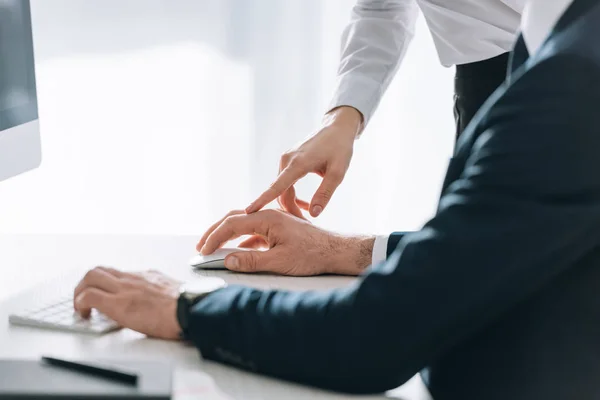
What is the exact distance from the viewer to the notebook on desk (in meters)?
0.79

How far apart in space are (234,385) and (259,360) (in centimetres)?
4

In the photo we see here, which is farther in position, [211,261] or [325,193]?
[325,193]

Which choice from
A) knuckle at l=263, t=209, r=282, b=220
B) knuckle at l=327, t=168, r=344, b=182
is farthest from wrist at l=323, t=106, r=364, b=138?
knuckle at l=263, t=209, r=282, b=220

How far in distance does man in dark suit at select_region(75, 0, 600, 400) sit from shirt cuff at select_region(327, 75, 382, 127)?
2.46 feet

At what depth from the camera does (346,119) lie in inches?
65.2

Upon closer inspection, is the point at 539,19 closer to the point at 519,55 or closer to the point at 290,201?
the point at 519,55

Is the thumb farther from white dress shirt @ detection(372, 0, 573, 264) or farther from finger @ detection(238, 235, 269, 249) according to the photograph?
white dress shirt @ detection(372, 0, 573, 264)

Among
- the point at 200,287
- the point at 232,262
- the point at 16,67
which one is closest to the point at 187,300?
the point at 200,287

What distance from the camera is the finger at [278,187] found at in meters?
1.43

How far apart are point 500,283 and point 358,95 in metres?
0.90

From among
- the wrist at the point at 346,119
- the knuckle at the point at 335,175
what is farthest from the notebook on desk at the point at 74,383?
the wrist at the point at 346,119

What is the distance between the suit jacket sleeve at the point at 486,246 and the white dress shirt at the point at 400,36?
810 millimetres

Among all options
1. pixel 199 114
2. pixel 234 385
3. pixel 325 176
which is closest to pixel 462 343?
pixel 234 385

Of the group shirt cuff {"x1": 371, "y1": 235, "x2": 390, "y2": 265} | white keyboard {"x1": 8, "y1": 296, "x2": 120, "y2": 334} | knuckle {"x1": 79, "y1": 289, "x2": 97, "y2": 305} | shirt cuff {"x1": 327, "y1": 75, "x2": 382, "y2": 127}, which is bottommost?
white keyboard {"x1": 8, "y1": 296, "x2": 120, "y2": 334}
